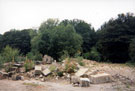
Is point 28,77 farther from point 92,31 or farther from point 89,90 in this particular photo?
point 92,31

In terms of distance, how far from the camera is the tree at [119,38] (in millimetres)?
19580

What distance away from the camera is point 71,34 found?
1945 cm

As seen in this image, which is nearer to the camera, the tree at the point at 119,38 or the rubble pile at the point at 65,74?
the rubble pile at the point at 65,74

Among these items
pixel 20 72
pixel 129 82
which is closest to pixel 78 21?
pixel 20 72

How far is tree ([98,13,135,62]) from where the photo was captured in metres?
19.6

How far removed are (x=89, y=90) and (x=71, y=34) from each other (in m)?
13.9

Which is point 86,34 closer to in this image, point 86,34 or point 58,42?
point 86,34

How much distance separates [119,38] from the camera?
19344 mm

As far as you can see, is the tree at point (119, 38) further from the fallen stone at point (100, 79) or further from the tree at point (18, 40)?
the tree at point (18, 40)

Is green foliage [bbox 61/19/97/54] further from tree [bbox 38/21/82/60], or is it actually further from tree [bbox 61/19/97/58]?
tree [bbox 38/21/82/60]

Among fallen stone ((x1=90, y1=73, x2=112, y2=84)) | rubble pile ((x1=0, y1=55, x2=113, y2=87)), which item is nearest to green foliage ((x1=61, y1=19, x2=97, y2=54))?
rubble pile ((x1=0, y1=55, x2=113, y2=87))

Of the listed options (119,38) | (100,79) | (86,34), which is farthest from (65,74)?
(86,34)

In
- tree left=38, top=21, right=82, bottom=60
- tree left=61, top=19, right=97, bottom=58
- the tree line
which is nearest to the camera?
tree left=38, top=21, right=82, bottom=60

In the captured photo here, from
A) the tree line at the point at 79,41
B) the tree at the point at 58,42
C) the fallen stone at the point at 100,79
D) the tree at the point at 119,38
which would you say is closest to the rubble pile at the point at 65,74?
the fallen stone at the point at 100,79
